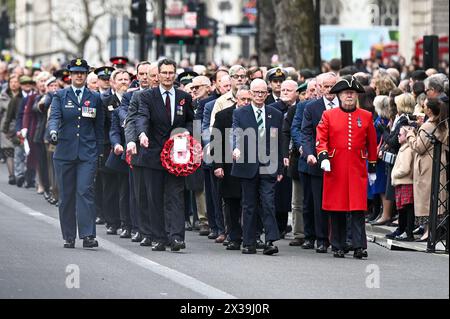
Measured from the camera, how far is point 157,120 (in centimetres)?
1828

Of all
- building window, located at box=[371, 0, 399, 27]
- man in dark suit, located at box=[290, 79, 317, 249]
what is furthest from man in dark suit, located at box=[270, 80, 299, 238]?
building window, located at box=[371, 0, 399, 27]

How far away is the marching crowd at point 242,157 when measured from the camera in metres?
18.0

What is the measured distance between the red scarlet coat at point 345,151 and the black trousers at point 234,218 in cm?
130

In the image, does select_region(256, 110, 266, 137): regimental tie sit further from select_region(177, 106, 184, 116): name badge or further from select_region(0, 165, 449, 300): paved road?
select_region(0, 165, 449, 300): paved road

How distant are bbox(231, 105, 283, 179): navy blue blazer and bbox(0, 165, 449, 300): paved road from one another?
91 centimetres

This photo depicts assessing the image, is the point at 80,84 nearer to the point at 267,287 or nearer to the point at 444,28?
the point at 267,287

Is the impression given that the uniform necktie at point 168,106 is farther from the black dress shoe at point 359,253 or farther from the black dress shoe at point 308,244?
the black dress shoe at point 359,253

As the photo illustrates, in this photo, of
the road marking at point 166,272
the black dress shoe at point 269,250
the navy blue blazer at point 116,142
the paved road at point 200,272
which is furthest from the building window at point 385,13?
the black dress shoe at point 269,250

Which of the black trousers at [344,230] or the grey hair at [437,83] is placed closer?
the black trousers at [344,230]

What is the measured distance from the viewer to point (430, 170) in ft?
64.2

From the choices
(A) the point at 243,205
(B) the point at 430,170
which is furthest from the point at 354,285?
(B) the point at 430,170

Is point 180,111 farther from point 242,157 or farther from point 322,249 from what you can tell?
point 322,249

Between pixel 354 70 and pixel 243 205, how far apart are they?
25.9ft
